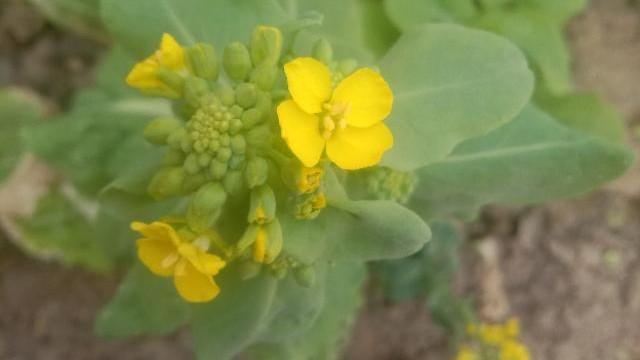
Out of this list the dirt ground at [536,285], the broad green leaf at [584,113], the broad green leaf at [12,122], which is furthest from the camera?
the dirt ground at [536,285]

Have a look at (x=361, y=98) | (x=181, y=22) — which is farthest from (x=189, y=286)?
(x=181, y=22)

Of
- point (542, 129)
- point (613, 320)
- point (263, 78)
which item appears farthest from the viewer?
point (613, 320)

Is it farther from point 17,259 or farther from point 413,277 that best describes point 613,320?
point 17,259

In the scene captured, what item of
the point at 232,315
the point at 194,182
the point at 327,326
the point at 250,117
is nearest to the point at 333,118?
the point at 250,117

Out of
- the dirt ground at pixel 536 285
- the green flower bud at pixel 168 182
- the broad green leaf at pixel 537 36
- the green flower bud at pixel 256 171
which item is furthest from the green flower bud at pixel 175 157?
the dirt ground at pixel 536 285

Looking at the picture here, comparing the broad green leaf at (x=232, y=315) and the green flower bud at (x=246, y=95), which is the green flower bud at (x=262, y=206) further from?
the broad green leaf at (x=232, y=315)

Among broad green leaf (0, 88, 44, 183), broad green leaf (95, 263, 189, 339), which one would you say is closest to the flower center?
broad green leaf (95, 263, 189, 339)
